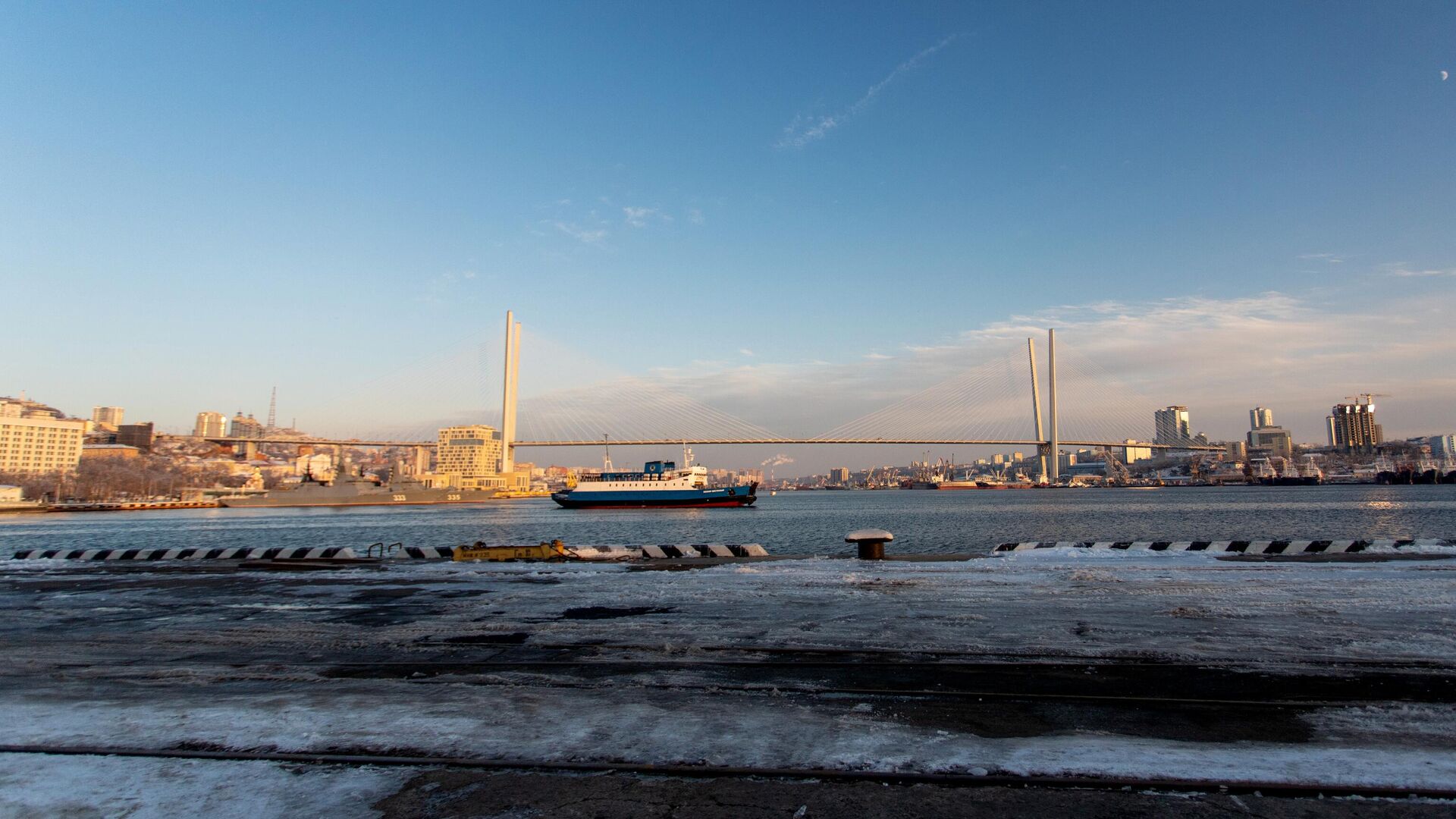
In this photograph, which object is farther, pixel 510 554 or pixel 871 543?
pixel 510 554

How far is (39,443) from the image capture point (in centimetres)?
12788

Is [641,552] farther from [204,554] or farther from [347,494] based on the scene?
[347,494]

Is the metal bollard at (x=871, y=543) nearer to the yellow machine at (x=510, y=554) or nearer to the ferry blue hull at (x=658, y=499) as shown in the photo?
the yellow machine at (x=510, y=554)

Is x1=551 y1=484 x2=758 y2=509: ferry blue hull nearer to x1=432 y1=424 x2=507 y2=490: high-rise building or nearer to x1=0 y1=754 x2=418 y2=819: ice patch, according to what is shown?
x1=0 y1=754 x2=418 y2=819: ice patch

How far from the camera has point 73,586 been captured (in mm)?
11938

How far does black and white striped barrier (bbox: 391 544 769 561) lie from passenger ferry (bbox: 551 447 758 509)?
54.8m

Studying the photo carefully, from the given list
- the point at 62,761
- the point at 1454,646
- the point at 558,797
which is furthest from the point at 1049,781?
the point at 1454,646

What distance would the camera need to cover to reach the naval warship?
92.3 metres

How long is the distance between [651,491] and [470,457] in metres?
105

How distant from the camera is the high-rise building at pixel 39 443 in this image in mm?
125875

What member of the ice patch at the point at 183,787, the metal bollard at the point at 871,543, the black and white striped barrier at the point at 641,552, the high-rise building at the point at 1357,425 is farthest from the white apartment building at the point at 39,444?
the high-rise building at the point at 1357,425

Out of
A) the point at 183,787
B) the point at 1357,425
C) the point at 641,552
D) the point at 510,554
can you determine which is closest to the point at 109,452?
the point at 510,554

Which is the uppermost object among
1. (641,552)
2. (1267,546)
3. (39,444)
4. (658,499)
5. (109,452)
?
(39,444)

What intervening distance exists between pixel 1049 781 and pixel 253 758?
146 inches
